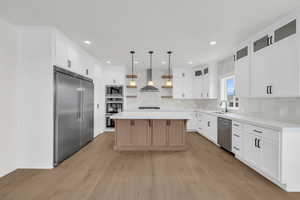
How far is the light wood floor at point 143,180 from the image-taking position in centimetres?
213

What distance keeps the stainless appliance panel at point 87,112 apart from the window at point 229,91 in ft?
14.8

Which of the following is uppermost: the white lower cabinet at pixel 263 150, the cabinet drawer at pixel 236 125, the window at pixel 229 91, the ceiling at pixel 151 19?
the ceiling at pixel 151 19

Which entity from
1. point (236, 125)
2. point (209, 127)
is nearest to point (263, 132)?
point (236, 125)

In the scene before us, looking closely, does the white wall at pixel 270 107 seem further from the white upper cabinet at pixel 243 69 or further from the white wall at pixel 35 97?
the white wall at pixel 35 97

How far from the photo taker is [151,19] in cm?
259

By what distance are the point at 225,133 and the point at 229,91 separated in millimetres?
1778

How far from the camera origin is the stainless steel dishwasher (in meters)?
3.70

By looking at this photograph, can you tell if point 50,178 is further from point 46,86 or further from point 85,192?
point 46,86

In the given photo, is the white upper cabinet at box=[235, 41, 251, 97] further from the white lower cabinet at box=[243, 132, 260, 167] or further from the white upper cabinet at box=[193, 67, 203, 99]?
the white upper cabinet at box=[193, 67, 203, 99]

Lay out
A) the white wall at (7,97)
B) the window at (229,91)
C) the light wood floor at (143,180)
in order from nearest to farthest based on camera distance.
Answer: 1. the light wood floor at (143,180)
2. the white wall at (7,97)
3. the window at (229,91)

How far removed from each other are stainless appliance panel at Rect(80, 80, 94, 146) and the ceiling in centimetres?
130

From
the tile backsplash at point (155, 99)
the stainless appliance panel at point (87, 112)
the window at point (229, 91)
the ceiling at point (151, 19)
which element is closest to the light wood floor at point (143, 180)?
the stainless appliance panel at point (87, 112)

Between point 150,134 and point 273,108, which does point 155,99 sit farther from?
point 273,108

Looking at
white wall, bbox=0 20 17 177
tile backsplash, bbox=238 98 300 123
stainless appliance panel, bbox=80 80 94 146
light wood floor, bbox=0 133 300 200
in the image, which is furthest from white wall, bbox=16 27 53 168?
tile backsplash, bbox=238 98 300 123
